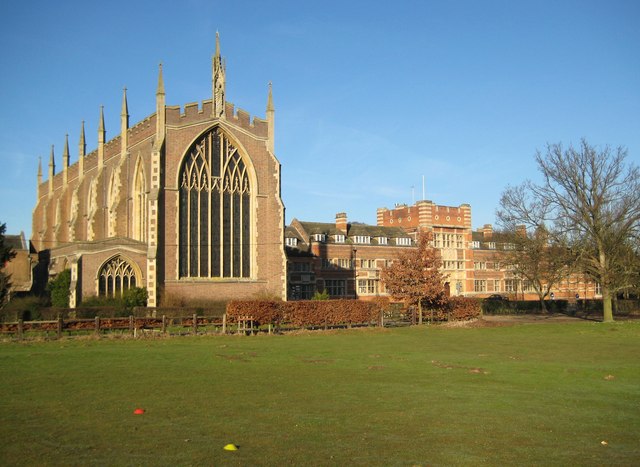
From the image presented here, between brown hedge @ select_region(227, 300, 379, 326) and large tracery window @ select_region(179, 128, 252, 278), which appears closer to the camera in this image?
brown hedge @ select_region(227, 300, 379, 326)

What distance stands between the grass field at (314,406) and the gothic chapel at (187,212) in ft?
60.6

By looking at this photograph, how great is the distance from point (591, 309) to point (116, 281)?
46.4 meters

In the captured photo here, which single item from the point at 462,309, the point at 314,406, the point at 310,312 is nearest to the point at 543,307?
the point at 462,309

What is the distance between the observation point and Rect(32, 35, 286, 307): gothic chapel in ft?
144

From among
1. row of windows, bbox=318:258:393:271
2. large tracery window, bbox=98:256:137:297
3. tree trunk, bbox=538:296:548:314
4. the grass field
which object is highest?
row of windows, bbox=318:258:393:271

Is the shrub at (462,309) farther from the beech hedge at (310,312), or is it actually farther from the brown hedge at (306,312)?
the brown hedge at (306,312)

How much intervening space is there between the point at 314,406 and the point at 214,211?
35239mm

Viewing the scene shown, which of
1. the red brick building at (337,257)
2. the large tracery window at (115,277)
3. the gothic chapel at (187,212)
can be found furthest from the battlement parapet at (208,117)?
the red brick building at (337,257)

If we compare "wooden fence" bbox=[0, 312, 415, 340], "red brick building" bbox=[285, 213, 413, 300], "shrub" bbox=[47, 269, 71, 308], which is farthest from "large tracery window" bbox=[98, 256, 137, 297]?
"red brick building" bbox=[285, 213, 413, 300]

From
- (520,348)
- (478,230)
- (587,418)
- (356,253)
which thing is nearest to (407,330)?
(520,348)

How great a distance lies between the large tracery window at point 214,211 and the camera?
1828 inches

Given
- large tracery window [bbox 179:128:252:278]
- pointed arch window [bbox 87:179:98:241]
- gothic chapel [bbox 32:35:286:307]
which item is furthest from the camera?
pointed arch window [bbox 87:179:98:241]

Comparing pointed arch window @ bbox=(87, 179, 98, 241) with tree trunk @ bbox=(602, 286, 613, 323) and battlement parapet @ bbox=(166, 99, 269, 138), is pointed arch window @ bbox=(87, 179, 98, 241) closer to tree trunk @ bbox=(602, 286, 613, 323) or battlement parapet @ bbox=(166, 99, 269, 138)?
battlement parapet @ bbox=(166, 99, 269, 138)

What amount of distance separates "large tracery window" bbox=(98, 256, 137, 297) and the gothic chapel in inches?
2.6
